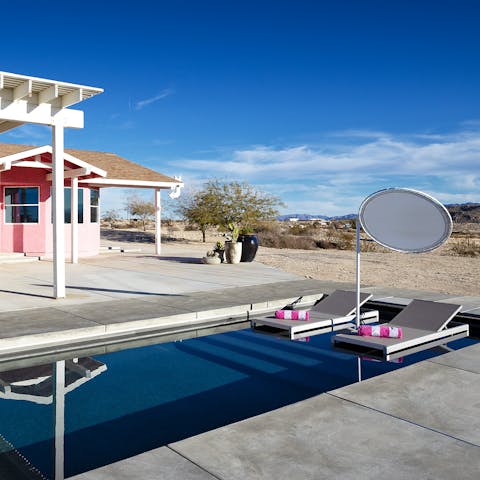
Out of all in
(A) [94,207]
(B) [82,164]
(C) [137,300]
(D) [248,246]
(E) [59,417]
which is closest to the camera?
(E) [59,417]

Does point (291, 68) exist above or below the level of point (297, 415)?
above

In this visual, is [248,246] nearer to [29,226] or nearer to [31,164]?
[31,164]

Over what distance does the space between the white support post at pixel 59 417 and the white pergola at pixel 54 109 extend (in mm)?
4004

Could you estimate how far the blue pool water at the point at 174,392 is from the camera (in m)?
4.47

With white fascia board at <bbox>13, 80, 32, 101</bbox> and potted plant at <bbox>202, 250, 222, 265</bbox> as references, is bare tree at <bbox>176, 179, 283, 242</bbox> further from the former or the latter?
white fascia board at <bbox>13, 80, 32, 101</bbox>

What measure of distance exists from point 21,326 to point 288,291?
574 centimetres

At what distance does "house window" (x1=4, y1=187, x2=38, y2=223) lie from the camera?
63.5 feet

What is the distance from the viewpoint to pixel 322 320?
830 cm

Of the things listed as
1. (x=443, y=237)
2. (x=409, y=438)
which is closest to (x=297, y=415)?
(x=409, y=438)

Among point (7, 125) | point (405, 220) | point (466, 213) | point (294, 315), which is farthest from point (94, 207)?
point (466, 213)

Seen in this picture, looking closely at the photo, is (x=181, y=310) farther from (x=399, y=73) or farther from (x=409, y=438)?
(x=399, y=73)

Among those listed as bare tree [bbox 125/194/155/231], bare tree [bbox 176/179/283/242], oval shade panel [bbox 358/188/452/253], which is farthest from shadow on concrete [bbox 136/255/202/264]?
bare tree [bbox 125/194/155/231]

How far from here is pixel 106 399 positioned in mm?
5473

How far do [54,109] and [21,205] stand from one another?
1053cm
